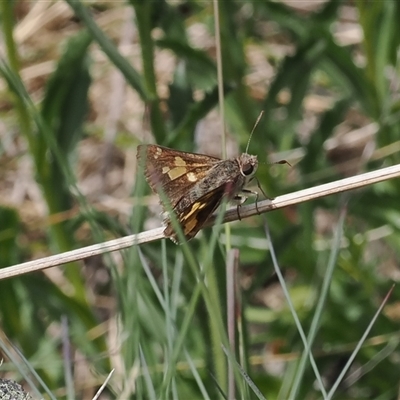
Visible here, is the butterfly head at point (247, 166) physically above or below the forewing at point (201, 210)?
above

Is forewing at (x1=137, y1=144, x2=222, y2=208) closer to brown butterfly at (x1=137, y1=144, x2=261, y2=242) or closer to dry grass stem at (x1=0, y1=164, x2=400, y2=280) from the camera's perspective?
brown butterfly at (x1=137, y1=144, x2=261, y2=242)

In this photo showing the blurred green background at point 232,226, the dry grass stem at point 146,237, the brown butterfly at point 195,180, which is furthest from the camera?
the blurred green background at point 232,226

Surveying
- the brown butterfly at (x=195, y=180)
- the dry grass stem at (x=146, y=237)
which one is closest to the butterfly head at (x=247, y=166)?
the brown butterfly at (x=195, y=180)

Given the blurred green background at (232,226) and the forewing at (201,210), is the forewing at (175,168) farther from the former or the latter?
the blurred green background at (232,226)

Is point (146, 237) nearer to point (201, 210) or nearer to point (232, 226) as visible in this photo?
point (201, 210)

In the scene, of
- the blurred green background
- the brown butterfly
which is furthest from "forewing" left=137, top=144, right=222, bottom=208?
the blurred green background

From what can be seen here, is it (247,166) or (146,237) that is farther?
(247,166)

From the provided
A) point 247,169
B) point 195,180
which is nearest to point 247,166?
point 247,169
